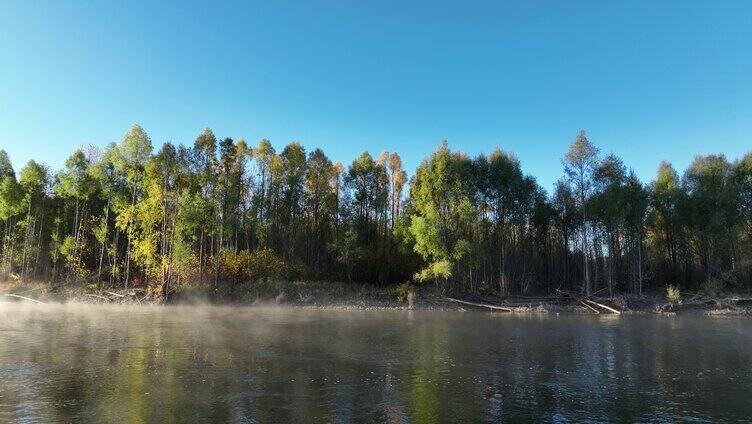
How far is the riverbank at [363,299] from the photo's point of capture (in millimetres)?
45969

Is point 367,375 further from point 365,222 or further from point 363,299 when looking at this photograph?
point 365,222

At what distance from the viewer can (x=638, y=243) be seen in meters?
53.8

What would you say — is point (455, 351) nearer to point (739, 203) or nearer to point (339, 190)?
point (339, 190)

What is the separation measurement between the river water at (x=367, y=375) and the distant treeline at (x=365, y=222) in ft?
79.5

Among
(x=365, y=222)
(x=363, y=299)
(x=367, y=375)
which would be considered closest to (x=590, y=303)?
(x=363, y=299)

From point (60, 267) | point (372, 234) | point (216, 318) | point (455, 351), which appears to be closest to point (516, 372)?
point (455, 351)

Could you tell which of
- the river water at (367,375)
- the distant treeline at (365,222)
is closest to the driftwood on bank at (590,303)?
the distant treeline at (365,222)

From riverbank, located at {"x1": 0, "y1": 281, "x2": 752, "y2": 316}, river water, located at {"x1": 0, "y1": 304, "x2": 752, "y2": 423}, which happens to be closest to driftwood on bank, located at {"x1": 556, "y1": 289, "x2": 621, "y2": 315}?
riverbank, located at {"x1": 0, "y1": 281, "x2": 752, "y2": 316}

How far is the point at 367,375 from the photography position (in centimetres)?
1580

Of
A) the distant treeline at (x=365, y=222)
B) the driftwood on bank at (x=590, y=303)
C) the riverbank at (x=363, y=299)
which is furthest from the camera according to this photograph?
the distant treeline at (x=365, y=222)

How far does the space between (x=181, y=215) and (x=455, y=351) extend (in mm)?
38576

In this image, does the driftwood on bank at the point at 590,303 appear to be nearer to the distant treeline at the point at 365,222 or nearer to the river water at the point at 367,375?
the distant treeline at the point at 365,222

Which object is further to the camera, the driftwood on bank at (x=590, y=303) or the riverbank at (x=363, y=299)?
the riverbank at (x=363, y=299)

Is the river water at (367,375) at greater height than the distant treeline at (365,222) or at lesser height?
lesser
